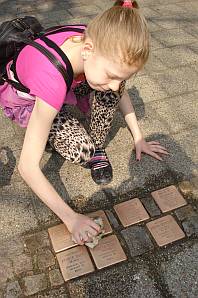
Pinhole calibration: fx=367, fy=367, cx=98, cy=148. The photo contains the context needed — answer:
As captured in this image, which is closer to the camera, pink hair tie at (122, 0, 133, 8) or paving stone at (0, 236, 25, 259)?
pink hair tie at (122, 0, 133, 8)

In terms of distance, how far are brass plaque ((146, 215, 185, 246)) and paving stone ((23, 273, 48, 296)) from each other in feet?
1.88

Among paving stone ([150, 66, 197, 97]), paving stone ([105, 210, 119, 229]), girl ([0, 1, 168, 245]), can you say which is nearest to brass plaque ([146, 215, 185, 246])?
paving stone ([105, 210, 119, 229])

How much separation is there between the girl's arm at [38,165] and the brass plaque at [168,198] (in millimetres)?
413

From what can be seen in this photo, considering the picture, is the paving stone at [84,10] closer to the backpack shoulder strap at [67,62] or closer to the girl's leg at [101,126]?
the girl's leg at [101,126]

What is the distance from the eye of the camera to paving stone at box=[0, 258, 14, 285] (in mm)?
1678

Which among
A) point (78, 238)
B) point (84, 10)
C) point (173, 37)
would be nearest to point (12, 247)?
point (78, 238)

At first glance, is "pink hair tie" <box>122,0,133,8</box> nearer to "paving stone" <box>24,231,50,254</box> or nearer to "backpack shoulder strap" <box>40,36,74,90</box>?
"backpack shoulder strap" <box>40,36,74,90</box>

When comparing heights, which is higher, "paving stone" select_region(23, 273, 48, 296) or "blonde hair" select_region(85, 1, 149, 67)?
"blonde hair" select_region(85, 1, 149, 67)

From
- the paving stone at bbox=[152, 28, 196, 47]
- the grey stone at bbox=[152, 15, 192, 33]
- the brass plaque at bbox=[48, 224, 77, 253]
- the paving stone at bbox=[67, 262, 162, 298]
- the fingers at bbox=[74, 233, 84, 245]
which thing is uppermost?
the fingers at bbox=[74, 233, 84, 245]

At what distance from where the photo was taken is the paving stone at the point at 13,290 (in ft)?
5.31

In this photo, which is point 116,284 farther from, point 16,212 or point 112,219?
point 16,212

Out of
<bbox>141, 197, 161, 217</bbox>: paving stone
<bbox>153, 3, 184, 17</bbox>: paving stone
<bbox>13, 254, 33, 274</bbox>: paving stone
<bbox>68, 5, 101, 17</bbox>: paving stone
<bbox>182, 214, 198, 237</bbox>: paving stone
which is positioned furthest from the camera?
<bbox>68, 5, 101, 17</bbox>: paving stone

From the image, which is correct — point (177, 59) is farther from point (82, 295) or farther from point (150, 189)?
point (82, 295)

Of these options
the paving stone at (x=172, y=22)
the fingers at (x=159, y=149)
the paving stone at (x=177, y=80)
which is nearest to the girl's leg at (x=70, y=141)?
the fingers at (x=159, y=149)
